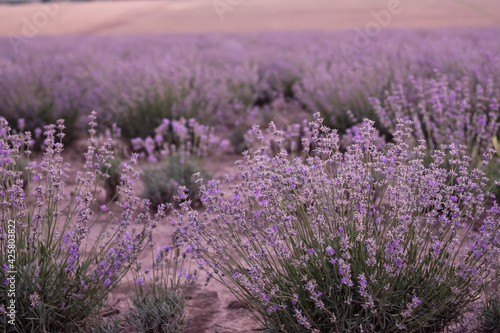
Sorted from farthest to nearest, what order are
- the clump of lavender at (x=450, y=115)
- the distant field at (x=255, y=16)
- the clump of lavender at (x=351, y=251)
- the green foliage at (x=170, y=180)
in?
1. the distant field at (x=255, y=16)
2. the green foliage at (x=170, y=180)
3. the clump of lavender at (x=450, y=115)
4. the clump of lavender at (x=351, y=251)

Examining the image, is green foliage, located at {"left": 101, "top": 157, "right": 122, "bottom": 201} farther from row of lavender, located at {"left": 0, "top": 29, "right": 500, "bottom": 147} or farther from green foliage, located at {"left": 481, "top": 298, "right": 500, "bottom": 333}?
green foliage, located at {"left": 481, "top": 298, "right": 500, "bottom": 333}

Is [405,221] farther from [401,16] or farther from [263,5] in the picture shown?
[263,5]

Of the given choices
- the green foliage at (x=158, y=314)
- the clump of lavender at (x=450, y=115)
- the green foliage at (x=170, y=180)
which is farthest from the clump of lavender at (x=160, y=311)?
the clump of lavender at (x=450, y=115)

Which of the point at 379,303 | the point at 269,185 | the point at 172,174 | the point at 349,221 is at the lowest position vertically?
the point at 172,174

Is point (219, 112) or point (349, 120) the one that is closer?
point (349, 120)

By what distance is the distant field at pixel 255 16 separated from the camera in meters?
23.4

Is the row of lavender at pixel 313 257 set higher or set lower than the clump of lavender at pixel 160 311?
higher

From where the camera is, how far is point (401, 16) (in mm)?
25078

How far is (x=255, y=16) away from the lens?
28.9m

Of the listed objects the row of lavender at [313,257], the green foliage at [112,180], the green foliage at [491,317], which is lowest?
the green foliage at [112,180]

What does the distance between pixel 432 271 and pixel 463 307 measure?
0.23m

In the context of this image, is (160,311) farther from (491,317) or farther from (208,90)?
(208,90)

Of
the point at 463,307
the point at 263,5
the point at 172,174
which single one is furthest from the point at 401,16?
the point at 463,307

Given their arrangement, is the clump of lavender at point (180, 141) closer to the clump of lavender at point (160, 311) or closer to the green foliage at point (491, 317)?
the clump of lavender at point (160, 311)
